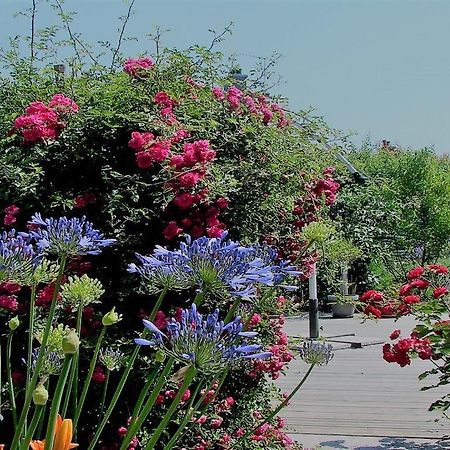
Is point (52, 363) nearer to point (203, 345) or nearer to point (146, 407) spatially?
point (146, 407)

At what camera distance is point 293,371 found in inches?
302

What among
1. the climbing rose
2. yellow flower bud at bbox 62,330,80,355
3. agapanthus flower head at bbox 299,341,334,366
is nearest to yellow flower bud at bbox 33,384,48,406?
yellow flower bud at bbox 62,330,80,355

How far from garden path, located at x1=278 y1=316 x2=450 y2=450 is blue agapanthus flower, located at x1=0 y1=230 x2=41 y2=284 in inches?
154

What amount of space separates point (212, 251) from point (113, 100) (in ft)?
8.02

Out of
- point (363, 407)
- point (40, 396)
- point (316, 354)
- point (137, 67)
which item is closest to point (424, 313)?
point (137, 67)

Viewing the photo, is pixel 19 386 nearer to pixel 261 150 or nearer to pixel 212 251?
pixel 261 150

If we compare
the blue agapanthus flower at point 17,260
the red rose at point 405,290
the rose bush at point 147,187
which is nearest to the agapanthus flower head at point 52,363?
the blue agapanthus flower at point 17,260

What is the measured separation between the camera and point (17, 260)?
94 cm

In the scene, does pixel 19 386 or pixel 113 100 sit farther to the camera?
pixel 113 100

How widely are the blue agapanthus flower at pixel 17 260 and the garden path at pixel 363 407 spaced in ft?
12.8

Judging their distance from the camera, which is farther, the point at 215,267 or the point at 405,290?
the point at 405,290

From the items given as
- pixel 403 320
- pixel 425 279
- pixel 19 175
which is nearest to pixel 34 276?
pixel 19 175

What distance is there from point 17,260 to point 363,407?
532 cm

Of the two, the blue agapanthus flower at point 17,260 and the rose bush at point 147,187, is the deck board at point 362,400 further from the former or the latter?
the blue agapanthus flower at point 17,260
